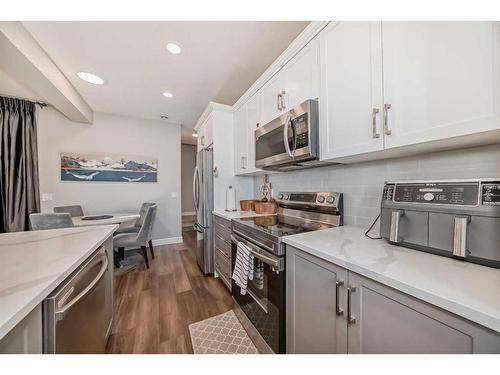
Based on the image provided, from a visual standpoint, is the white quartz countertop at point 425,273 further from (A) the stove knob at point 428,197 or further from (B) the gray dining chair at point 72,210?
(B) the gray dining chair at point 72,210

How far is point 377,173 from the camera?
4.29ft

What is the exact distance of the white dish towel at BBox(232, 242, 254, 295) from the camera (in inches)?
55.4

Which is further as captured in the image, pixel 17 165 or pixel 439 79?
pixel 17 165

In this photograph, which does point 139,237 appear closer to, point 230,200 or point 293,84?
point 230,200

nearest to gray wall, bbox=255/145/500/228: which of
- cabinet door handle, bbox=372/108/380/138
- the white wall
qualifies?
cabinet door handle, bbox=372/108/380/138

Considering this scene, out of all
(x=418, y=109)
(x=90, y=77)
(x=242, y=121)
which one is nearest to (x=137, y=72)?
(x=90, y=77)

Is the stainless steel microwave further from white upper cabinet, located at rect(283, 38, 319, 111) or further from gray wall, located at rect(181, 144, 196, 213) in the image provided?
gray wall, located at rect(181, 144, 196, 213)

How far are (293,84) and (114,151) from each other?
3565mm

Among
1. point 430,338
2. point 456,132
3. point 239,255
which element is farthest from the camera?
point 239,255

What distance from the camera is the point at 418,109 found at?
850 millimetres

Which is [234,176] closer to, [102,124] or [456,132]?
[456,132]

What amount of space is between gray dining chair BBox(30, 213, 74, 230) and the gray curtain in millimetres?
1561

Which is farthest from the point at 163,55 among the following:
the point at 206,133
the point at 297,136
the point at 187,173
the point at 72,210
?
the point at 187,173

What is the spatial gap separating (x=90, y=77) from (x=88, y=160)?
1.62 meters
